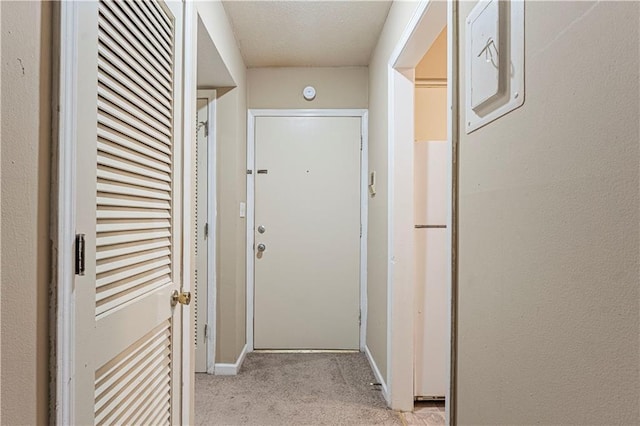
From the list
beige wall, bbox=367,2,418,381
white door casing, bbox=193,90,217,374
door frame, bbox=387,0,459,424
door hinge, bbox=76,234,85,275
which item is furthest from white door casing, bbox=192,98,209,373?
door hinge, bbox=76,234,85,275

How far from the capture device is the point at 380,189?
2.69 m

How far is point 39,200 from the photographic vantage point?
73 cm

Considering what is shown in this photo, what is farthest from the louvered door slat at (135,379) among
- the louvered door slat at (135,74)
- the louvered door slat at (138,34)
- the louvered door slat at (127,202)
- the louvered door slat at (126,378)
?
the louvered door slat at (138,34)

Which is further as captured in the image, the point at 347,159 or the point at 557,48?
the point at 347,159

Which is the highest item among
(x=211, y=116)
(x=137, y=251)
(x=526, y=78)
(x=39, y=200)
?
(x=211, y=116)

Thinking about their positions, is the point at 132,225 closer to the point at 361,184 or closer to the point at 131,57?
the point at 131,57

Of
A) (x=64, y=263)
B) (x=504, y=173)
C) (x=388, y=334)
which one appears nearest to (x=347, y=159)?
(x=388, y=334)

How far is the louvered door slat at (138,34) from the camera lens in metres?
0.96

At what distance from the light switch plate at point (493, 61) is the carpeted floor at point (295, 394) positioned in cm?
180

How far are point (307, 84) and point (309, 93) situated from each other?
0.09m

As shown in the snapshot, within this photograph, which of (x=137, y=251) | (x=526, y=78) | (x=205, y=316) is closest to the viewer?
(x=526, y=78)

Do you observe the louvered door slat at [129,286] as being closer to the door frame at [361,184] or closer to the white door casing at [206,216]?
the white door casing at [206,216]

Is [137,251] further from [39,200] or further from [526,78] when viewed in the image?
[526,78]

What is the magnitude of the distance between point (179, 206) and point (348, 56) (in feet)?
7.02
